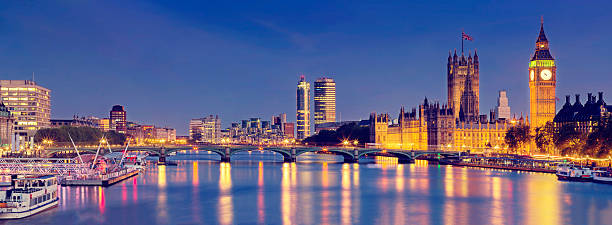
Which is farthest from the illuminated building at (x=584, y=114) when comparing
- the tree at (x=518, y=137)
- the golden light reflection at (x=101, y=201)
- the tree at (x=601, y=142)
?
the golden light reflection at (x=101, y=201)

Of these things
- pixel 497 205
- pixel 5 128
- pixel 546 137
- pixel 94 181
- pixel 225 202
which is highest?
pixel 5 128

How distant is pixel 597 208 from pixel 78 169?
67215mm

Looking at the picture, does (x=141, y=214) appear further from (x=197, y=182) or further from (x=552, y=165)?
(x=552, y=165)

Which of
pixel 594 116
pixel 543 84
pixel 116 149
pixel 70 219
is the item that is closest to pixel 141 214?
pixel 70 219

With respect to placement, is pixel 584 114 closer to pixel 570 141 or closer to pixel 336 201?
pixel 570 141

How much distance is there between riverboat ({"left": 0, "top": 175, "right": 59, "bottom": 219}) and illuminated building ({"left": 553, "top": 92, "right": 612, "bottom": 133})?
11010 cm

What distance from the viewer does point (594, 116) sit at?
516 feet

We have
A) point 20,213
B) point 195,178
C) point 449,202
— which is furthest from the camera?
point 195,178

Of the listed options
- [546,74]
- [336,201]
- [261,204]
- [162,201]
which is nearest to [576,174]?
[336,201]

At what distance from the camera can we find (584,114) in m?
166

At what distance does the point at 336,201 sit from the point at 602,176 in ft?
141

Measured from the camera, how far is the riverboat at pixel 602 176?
336ft

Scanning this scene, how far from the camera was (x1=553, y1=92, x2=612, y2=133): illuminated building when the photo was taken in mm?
157750

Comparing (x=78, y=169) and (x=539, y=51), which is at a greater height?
(x=539, y=51)
